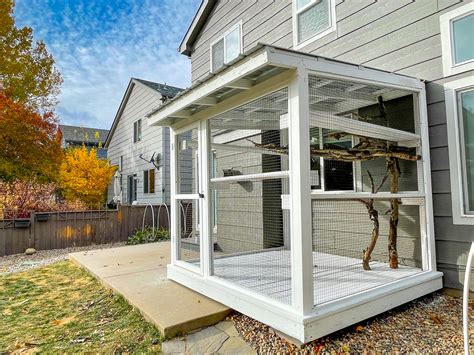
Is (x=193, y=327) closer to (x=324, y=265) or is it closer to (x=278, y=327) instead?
(x=278, y=327)

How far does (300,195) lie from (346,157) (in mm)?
1365

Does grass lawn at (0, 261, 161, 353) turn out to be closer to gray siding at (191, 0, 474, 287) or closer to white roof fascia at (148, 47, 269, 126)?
white roof fascia at (148, 47, 269, 126)

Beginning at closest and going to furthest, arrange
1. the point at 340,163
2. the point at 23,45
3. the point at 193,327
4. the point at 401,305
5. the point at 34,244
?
the point at 193,327 → the point at 401,305 → the point at 340,163 → the point at 34,244 → the point at 23,45

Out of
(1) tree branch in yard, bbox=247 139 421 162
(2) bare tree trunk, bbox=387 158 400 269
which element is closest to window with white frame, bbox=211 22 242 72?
(1) tree branch in yard, bbox=247 139 421 162

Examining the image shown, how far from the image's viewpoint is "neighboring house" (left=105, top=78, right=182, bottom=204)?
10684 mm

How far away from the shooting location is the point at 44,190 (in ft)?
30.1

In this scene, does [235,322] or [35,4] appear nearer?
[235,322]

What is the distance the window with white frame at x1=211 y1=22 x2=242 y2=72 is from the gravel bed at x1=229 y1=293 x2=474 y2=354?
5191mm

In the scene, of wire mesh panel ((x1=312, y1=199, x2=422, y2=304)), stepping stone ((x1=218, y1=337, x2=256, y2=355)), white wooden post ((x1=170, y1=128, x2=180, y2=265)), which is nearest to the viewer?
stepping stone ((x1=218, y1=337, x2=256, y2=355))

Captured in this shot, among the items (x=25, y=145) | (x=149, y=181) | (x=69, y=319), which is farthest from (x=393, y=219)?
(x=25, y=145)

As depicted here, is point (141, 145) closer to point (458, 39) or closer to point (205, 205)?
point (205, 205)

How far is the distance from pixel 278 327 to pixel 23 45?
13.8 m

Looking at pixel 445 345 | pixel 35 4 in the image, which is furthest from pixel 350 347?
pixel 35 4

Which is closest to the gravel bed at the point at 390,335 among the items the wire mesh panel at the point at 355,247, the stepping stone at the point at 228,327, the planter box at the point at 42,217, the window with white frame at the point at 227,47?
the stepping stone at the point at 228,327
